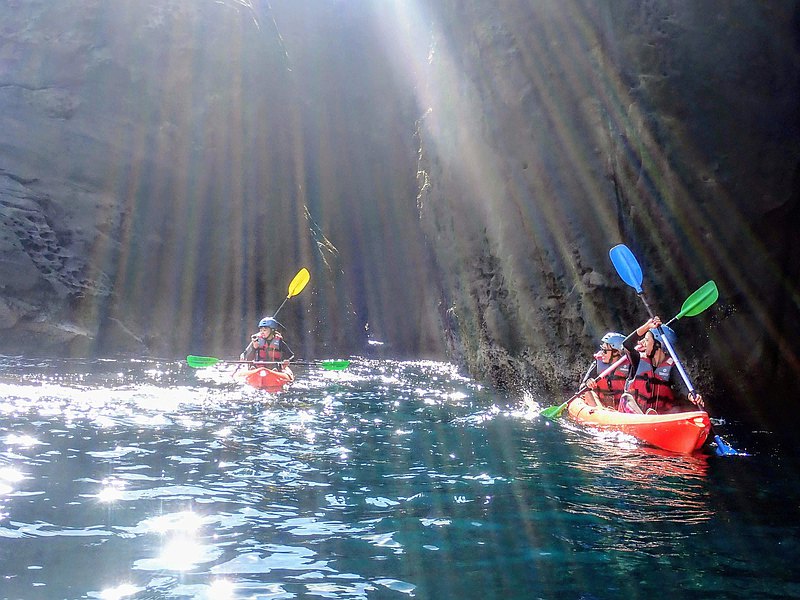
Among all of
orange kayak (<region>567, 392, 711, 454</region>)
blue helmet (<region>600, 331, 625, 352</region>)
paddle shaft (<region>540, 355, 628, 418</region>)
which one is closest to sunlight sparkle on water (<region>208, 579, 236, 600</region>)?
orange kayak (<region>567, 392, 711, 454</region>)

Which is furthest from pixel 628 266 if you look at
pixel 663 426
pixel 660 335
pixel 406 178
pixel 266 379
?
pixel 406 178

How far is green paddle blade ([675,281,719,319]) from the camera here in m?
7.56

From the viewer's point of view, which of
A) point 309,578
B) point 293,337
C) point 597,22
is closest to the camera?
point 309,578

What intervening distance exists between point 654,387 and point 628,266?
1.60m

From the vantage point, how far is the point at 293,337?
74.6 ft

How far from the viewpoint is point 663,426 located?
22.0 ft

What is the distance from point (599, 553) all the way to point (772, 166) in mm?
7199

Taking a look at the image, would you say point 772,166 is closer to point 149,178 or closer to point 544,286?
point 544,286

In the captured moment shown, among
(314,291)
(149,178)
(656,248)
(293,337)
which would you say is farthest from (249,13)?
(656,248)

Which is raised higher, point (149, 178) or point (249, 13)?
point (249, 13)

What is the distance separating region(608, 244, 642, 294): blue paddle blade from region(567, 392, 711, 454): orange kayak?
1.69 m

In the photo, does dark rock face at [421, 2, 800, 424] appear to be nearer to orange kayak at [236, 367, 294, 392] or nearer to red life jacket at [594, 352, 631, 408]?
red life jacket at [594, 352, 631, 408]

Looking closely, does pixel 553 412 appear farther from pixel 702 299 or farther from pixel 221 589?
pixel 221 589

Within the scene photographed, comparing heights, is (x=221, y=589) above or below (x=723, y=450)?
below
